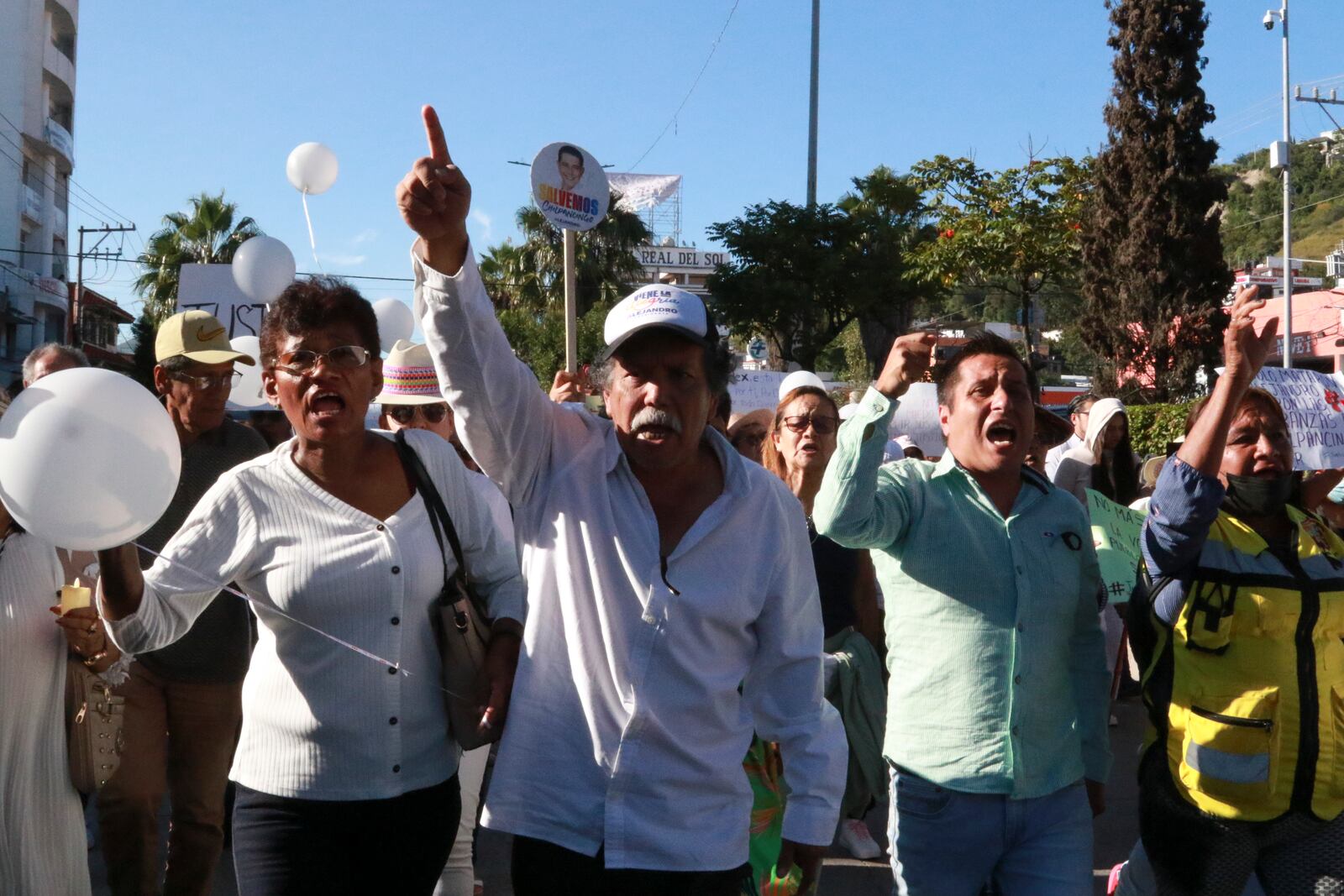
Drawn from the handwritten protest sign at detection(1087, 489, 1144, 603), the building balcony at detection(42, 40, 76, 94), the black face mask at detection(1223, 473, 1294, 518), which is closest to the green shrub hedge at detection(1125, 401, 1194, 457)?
the handwritten protest sign at detection(1087, 489, 1144, 603)

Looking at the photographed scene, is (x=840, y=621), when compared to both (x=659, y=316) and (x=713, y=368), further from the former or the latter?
(x=659, y=316)

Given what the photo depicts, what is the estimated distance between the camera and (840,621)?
4.57 meters

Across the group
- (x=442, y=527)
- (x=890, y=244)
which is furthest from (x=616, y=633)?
(x=890, y=244)

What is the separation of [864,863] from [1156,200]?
26.3 metres

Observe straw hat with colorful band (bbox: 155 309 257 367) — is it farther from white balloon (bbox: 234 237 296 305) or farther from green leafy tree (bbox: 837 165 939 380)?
green leafy tree (bbox: 837 165 939 380)

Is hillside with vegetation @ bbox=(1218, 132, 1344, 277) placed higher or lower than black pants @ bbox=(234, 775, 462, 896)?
higher

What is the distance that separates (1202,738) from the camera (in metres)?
3.31

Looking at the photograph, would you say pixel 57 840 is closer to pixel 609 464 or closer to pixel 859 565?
pixel 609 464

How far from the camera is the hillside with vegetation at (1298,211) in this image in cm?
8638

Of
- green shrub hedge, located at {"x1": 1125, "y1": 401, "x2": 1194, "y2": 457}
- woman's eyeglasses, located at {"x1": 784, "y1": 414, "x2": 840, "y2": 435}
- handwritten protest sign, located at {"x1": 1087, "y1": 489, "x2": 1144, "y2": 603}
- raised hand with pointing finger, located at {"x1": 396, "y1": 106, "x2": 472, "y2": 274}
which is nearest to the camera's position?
raised hand with pointing finger, located at {"x1": 396, "y1": 106, "x2": 472, "y2": 274}

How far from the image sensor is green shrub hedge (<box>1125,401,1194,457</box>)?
1923 centimetres

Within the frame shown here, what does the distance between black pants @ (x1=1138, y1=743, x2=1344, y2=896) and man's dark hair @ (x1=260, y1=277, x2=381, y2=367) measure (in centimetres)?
238

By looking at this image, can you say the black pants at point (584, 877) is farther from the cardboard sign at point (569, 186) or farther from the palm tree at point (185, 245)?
the palm tree at point (185, 245)

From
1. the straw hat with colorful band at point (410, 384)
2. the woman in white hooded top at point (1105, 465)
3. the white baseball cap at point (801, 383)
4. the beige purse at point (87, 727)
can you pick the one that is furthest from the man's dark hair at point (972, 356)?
the woman in white hooded top at point (1105, 465)
